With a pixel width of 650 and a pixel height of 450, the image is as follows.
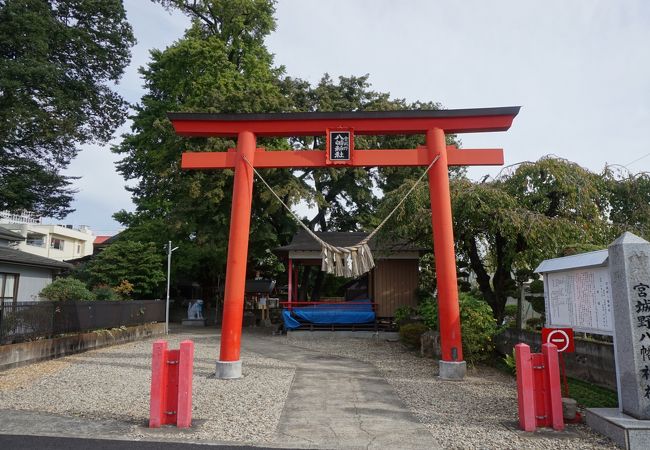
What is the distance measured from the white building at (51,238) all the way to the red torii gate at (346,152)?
123 feet

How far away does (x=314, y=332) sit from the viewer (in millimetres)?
16500

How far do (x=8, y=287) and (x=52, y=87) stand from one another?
9.43 metres

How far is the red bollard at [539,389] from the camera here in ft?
18.7

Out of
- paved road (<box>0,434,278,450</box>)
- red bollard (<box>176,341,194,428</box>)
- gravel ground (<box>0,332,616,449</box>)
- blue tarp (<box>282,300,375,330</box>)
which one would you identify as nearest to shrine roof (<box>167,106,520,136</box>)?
gravel ground (<box>0,332,616,449</box>)

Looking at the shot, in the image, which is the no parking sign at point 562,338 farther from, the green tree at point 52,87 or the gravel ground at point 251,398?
the green tree at point 52,87

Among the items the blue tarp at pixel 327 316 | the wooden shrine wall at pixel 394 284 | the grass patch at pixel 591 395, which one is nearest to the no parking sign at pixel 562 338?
the grass patch at pixel 591 395

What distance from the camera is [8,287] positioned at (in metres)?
16.2

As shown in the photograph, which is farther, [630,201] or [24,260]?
[24,260]

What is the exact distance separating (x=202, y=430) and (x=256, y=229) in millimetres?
16147

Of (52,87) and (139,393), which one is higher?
(52,87)

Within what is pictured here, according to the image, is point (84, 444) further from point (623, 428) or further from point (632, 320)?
point (632, 320)

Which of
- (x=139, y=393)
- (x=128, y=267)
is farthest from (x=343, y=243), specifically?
(x=139, y=393)

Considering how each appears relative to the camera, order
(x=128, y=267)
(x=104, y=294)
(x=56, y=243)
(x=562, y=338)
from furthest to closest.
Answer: (x=56, y=243) < (x=128, y=267) < (x=104, y=294) < (x=562, y=338)

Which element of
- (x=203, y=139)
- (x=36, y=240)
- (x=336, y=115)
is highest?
(x=203, y=139)
